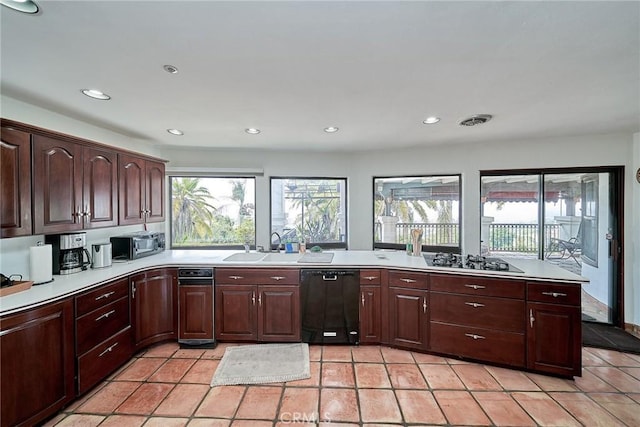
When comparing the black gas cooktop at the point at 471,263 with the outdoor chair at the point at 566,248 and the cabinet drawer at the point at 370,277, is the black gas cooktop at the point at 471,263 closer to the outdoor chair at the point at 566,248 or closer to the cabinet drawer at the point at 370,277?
the cabinet drawer at the point at 370,277

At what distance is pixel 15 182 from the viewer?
201 centimetres

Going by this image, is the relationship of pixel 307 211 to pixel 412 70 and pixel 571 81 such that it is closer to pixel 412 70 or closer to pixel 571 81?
pixel 412 70

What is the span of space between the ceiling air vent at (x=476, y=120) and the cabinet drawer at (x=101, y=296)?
12.1 feet

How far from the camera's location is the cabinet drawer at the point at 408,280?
2.85 m

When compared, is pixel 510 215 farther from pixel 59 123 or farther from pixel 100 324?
pixel 59 123

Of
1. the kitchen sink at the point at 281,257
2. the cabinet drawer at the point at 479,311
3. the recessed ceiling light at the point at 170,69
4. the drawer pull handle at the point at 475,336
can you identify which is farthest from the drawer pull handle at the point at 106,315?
the drawer pull handle at the point at 475,336

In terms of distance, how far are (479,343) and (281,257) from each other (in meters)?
2.25

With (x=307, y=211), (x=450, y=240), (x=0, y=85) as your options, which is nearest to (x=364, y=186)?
(x=307, y=211)

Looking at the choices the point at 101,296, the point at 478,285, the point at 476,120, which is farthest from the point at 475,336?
the point at 101,296

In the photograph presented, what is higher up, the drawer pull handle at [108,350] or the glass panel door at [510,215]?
the glass panel door at [510,215]

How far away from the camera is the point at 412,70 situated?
1.75 metres

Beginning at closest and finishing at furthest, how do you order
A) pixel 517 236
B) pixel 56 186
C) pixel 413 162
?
pixel 56 186, pixel 517 236, pixel 413 162

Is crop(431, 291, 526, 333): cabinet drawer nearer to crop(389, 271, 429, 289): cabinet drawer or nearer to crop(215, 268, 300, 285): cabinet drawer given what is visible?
crop(389, 271, 429, 289): cabinet drawer

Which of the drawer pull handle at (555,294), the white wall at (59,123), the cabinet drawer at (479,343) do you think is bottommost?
the cabinet drawer at (479,343)
